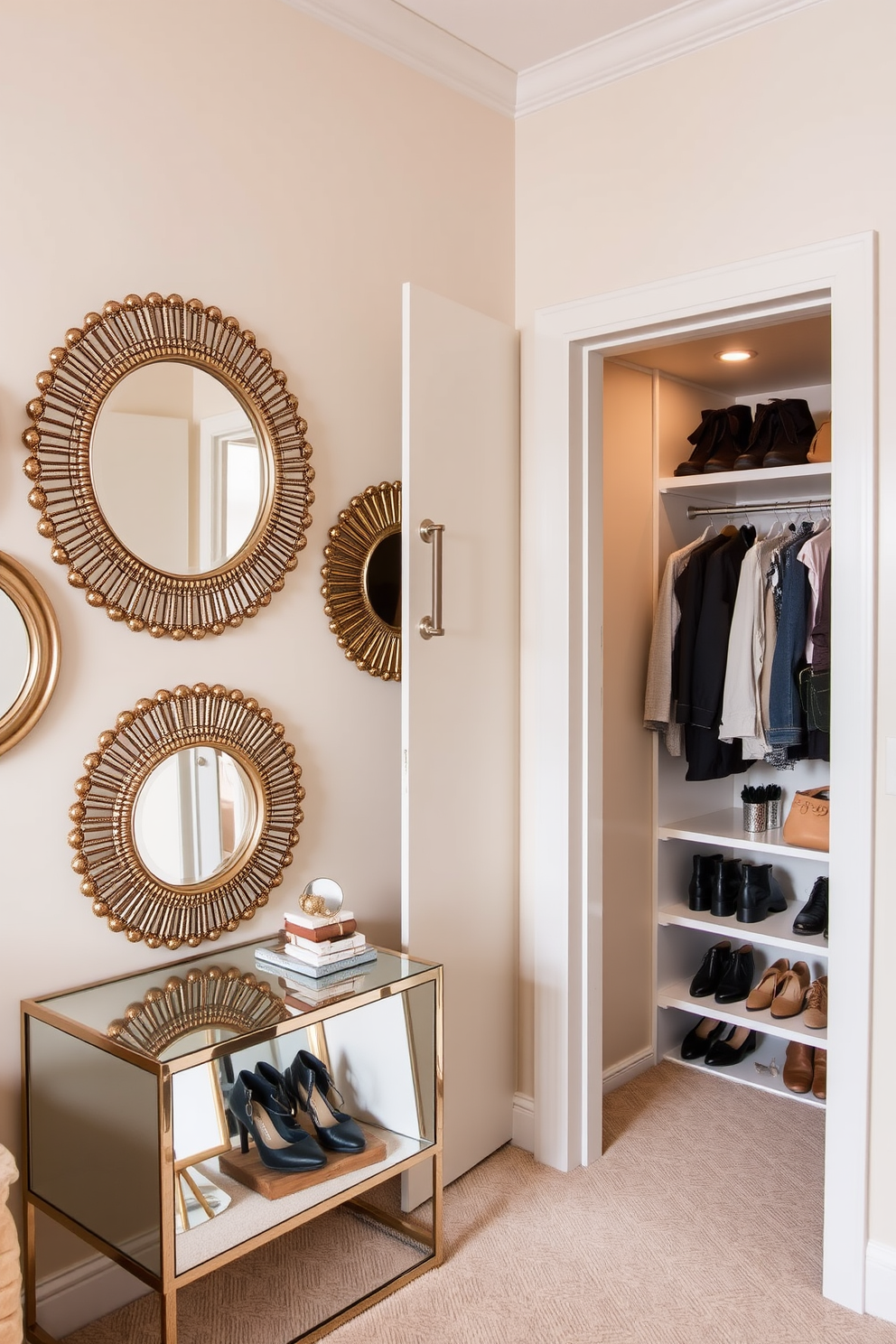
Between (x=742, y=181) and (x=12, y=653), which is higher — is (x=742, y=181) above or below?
above

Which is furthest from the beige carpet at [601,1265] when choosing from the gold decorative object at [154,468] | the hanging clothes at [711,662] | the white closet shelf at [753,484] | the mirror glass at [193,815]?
the white closet shelf at [753,484]

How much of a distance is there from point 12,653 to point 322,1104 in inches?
42.8

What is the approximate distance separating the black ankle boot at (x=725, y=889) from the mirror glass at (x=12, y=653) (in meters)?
2.31

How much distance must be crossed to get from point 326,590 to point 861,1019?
1.44 metres

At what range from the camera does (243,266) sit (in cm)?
223

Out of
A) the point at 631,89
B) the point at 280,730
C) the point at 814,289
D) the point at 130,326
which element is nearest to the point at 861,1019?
the point at 280,730

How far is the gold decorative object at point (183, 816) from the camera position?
6.59 ft

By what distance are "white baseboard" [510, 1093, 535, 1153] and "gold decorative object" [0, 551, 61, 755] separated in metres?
1.66

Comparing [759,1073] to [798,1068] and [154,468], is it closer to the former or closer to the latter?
[798,1068]

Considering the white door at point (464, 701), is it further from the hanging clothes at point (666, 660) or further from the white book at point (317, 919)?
the hanging clothes at point (666, 660)

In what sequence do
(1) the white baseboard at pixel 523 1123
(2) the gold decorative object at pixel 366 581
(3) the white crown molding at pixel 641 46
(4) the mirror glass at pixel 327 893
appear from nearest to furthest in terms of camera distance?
1. (4) the mirror glass at pixel 327 893
2. (3) the white crown molding at pixel 641 46
3. (2) the gold decorative object at pixel 366 581
4. (1) the white baseboard at pixel 523 1123

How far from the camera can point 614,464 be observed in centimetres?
321

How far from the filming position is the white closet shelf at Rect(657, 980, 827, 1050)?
121 inches

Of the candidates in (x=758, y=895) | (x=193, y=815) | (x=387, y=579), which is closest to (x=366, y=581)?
(x=387, y=579)
